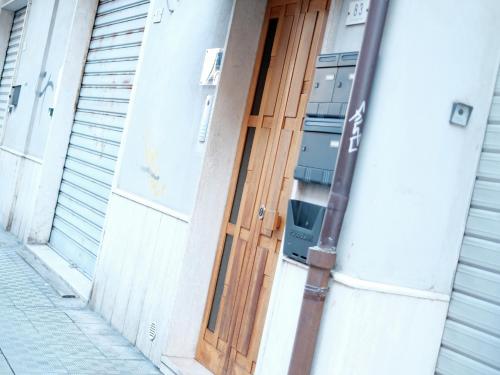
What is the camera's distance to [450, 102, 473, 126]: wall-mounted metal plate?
3361mm

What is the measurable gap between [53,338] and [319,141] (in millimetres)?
3091

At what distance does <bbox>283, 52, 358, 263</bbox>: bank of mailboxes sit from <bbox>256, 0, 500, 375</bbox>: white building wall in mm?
298

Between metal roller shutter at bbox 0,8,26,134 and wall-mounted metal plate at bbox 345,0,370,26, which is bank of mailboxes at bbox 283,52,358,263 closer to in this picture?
wall-mounted metal plate at bbox 345,0,370,26

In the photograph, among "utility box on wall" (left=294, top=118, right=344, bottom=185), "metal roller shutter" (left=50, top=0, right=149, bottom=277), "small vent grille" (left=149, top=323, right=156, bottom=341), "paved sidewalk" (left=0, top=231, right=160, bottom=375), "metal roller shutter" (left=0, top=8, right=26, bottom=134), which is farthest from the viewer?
"metal roller shutter" (left=0, top=8, right=26, bottom=134)

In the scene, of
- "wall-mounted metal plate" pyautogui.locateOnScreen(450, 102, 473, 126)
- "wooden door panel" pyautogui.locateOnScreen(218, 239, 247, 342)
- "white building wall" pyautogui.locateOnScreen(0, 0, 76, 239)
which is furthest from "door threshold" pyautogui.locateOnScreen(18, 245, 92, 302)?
"wall-mounted metal plate" pyautogui.locateOnScreen(450, 102, 473, 126)

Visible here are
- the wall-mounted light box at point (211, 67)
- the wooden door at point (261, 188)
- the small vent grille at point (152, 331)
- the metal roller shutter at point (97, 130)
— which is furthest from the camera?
the metal roller shutter at point (97, 130)

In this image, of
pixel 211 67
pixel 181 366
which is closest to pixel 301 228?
pixel 181 366

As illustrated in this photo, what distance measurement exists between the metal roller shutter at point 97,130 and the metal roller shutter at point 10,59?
392 centimetres

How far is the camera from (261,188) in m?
4.83

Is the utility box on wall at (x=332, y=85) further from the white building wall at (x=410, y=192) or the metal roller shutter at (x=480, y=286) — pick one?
the metal roller shutter at (x=480, y=286)

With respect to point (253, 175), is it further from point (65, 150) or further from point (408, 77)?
point (65, 150)

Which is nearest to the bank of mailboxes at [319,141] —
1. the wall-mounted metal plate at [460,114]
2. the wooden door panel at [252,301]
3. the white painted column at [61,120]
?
the wall-mounted metal plate at [460,114]

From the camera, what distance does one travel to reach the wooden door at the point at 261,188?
4574mm

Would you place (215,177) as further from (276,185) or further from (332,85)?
(332,85)
